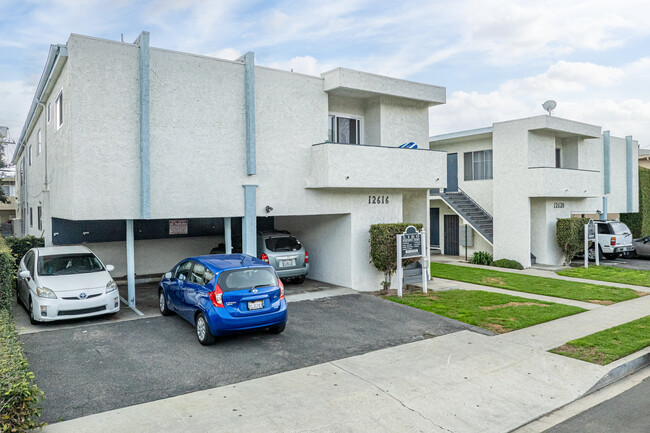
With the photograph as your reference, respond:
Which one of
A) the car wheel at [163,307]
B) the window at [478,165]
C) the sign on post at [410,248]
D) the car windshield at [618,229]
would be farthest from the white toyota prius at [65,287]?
the car windshield at [618,229]

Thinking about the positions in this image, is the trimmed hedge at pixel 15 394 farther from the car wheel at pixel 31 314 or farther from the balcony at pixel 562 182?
the balcony at pixel 562 182

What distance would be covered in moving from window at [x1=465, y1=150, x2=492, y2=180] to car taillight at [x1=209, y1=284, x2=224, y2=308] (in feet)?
57.6

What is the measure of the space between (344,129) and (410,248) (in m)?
4.44

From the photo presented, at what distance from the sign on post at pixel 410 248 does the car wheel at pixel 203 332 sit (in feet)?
21.2

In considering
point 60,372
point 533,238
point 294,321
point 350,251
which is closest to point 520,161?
point 533,238

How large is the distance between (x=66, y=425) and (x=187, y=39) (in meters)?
10.1

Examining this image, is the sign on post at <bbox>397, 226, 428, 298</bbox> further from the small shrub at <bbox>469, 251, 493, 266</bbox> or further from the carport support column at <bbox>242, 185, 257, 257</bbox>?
the small shrub at <bbox>469, 251, 493, 266</bbox>

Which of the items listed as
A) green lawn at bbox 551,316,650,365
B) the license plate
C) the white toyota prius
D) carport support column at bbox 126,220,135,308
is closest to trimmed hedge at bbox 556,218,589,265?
green lawn at bbox 551,316,650,365

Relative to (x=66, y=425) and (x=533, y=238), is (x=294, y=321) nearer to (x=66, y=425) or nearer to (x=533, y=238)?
(x=66, y=425)

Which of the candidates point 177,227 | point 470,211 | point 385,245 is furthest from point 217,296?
point 470,211

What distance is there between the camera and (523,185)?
19656 mm

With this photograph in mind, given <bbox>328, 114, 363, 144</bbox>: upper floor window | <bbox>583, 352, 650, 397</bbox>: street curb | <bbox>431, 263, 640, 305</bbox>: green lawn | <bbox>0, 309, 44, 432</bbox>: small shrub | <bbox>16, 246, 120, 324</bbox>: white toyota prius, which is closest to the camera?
<bbox>0, 309, 44, 432</bbox>: small shrub

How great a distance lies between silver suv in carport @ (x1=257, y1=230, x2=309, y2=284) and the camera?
539 inches

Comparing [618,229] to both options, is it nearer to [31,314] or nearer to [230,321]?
[230,321]
